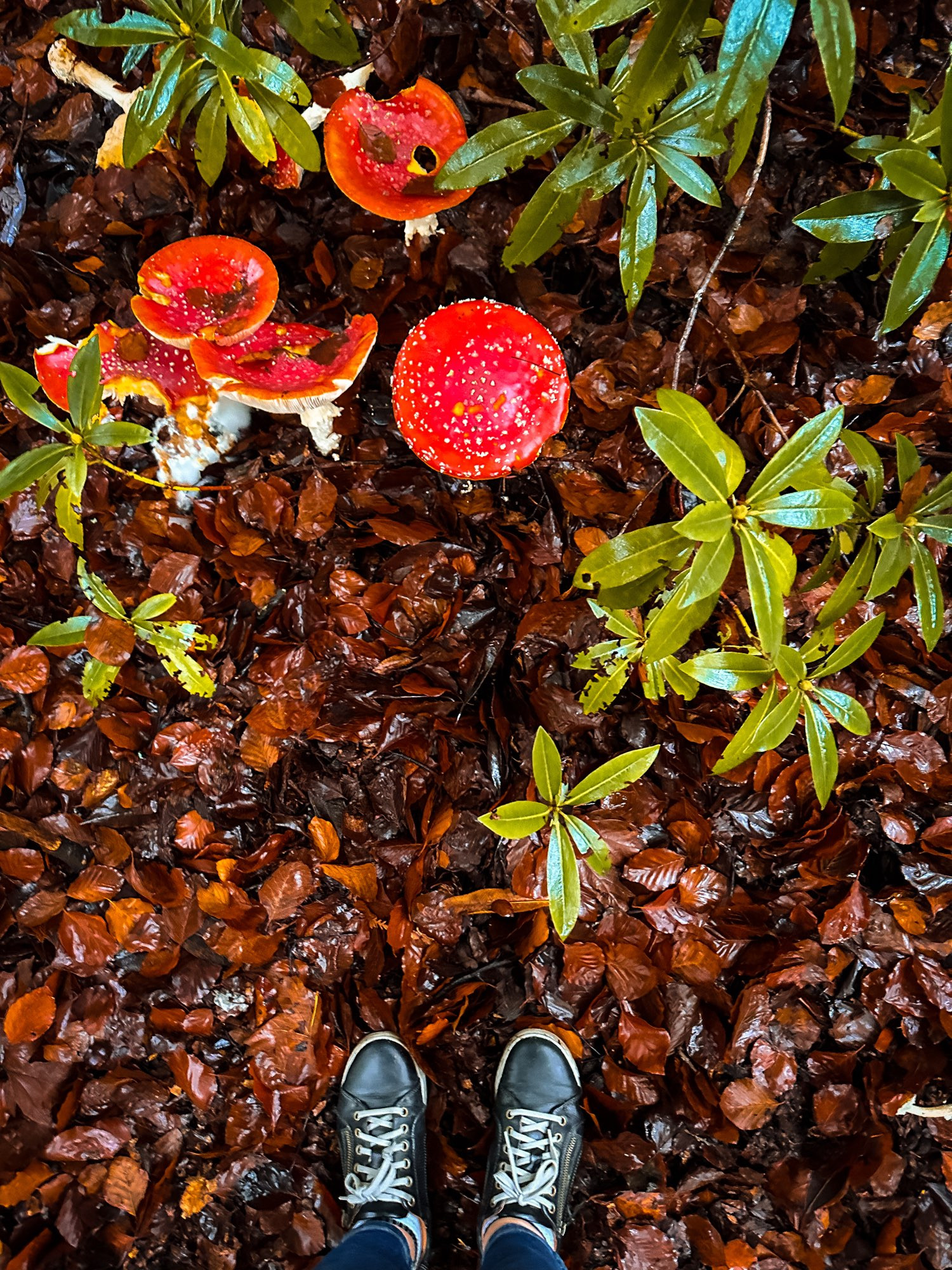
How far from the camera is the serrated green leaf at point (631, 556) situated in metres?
1.23

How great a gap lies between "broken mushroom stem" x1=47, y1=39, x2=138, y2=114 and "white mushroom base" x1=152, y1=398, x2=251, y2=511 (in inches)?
31.7

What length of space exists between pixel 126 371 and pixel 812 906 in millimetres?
2249

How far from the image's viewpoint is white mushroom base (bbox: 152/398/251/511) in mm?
1931

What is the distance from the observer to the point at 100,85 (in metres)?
1.91

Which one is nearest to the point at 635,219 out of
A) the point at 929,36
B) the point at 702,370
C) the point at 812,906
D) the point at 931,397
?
the point at 702,370

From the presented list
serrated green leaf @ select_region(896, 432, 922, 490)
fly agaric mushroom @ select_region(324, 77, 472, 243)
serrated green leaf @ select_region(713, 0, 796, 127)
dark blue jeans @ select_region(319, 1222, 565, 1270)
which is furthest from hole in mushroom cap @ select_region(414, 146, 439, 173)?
dark blue jeans @ select_region(319, 1222, 565, 1270)

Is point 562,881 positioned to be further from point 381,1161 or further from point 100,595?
point 100,595

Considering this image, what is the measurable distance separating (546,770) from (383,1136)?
129cm

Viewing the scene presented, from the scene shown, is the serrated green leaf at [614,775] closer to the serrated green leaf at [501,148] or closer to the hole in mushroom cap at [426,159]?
the serrated green leaf at [501,148]

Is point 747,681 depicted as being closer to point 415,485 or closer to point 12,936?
point 415,485

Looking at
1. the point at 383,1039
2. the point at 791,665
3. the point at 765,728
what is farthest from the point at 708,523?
the point at 383,1039

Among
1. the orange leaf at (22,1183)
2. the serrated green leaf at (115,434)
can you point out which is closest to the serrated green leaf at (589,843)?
the serrated green leaf at (115,434)

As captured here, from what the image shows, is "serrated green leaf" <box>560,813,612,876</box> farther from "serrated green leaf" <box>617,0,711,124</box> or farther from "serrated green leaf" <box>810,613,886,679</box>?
"serrated green leaf" <box>617,0,711,124</box>

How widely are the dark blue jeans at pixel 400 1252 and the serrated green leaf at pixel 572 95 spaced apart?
2.47m
